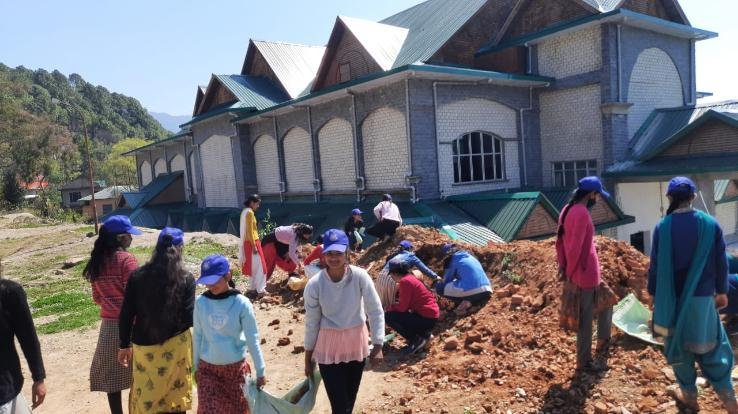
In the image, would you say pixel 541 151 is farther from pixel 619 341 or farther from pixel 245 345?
pixel 245 345

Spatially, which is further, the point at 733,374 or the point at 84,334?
the point at 84,334

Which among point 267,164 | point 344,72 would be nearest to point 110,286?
point 344,72

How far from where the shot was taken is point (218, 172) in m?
23.0

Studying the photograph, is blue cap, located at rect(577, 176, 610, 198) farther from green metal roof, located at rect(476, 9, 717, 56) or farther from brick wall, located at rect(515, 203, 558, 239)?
green metal roof, located at rect(476, 9, 717, 56)

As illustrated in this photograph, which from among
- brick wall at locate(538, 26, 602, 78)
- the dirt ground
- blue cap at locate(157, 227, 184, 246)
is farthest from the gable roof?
blue cap at locate(157, 227, 184, 246)

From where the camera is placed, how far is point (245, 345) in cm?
355

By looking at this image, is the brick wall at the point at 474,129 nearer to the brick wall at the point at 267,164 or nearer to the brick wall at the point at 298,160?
the brick wall at the point at 298,160

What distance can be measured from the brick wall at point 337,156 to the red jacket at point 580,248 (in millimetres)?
11596

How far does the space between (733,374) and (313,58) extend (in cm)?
2045

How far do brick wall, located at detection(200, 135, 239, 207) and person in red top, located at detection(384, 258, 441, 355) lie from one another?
16817 mm

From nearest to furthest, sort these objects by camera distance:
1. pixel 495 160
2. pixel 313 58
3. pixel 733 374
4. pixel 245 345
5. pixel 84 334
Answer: pixel 245 345
pixel 733 374
pixel 84 334
pixel 495 160
pixel 313 58

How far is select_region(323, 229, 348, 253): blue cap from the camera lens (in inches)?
140

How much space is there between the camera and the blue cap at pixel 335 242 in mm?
3564

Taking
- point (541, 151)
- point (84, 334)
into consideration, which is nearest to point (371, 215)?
point (541, 151)
